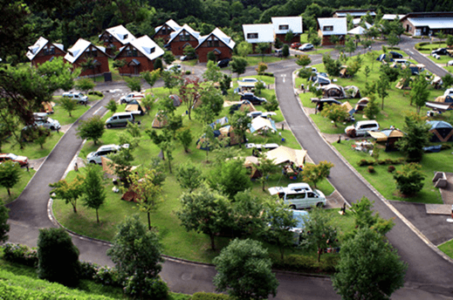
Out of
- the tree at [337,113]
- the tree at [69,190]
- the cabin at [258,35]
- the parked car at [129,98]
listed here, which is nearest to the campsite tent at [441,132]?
the tree at [337,113]

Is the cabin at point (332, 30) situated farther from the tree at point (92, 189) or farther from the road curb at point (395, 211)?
the tree at point (92, 189)

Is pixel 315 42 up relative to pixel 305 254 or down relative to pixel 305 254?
up

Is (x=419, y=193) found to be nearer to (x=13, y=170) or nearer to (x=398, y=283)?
(x=398, y=283)

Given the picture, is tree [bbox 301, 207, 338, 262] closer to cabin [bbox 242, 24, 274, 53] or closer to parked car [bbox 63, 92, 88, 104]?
parked car [bbox 63, 92, 88, 104]

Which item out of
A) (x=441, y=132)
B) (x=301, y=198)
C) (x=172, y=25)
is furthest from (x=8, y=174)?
(x=172, y=25)

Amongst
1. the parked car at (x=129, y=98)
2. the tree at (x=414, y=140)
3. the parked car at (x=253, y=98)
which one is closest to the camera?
the tree at (x=414, y=140)

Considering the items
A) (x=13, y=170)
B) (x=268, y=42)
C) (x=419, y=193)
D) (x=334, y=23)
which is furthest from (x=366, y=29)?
(x=13, y=170)

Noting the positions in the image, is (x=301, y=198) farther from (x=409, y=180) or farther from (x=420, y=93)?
(x=420, y=93)
